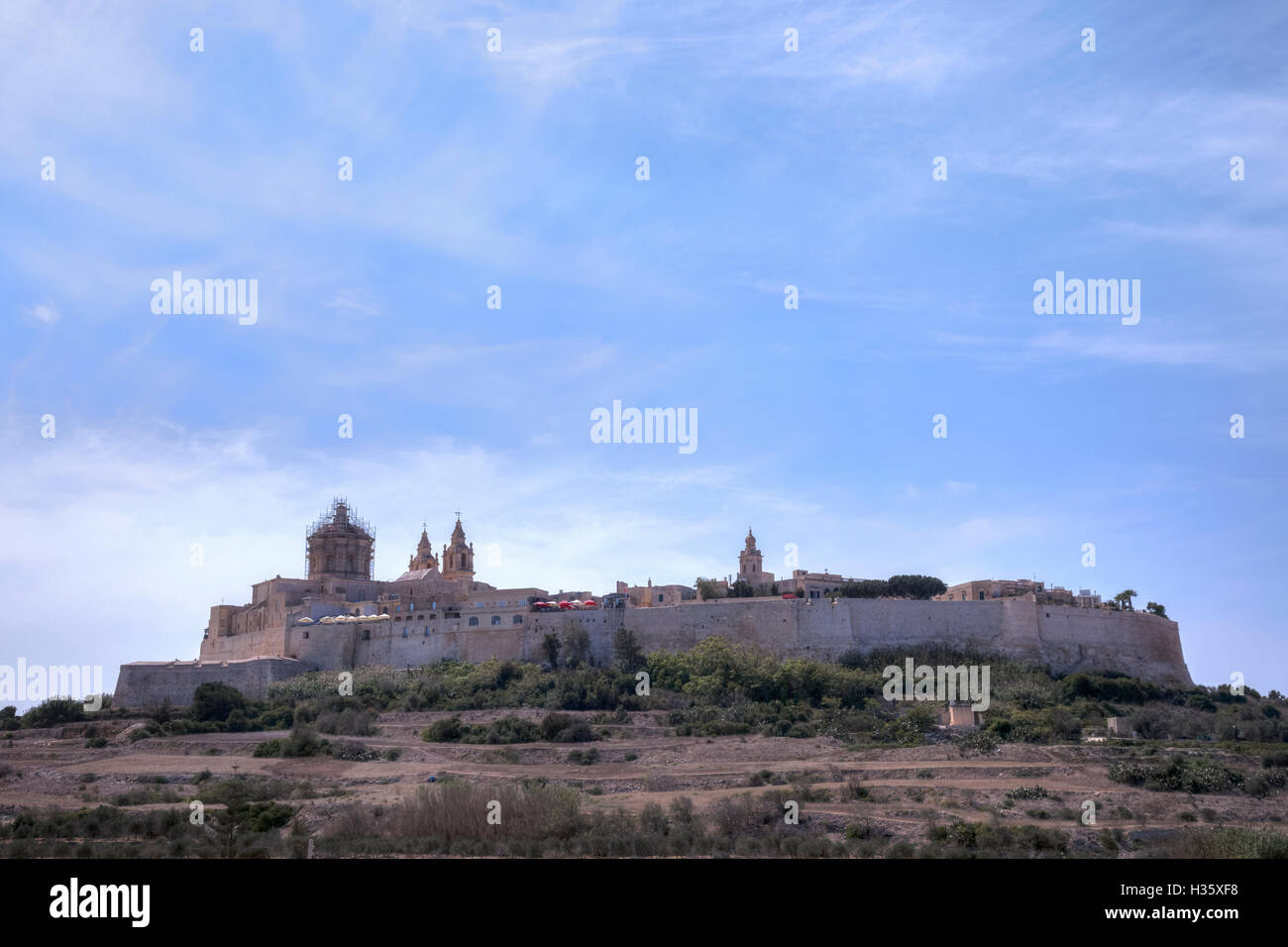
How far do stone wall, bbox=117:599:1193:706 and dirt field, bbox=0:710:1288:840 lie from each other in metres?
9.24

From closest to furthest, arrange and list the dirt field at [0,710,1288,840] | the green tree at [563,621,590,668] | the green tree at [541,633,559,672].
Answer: the dirt field at [0,710,1288,840]
the green tree at [563,621,590,668]
the green tree at [541,633,559,672]

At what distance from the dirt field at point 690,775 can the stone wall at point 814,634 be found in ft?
30.3

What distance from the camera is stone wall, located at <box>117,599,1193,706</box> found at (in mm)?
45906

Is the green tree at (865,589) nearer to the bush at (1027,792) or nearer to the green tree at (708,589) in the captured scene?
the green tree at (708,589)

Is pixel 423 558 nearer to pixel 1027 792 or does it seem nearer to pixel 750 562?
pixel 750 562

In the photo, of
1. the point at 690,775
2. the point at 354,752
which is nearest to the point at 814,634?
the point at 690,775

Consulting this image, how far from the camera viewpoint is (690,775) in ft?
94.2

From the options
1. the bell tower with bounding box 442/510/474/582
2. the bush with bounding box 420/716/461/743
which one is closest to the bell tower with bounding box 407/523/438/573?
the bell tower with bounding box 442/510/474/582

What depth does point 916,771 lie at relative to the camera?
1082 inches

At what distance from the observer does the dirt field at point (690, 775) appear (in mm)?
23578

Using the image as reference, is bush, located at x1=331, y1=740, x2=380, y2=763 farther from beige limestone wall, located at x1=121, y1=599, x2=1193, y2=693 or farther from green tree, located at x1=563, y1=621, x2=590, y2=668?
beige limestone wall, located at x1=121, y1=599, x2=1193, y2=693

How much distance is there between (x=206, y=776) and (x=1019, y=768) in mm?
19727
